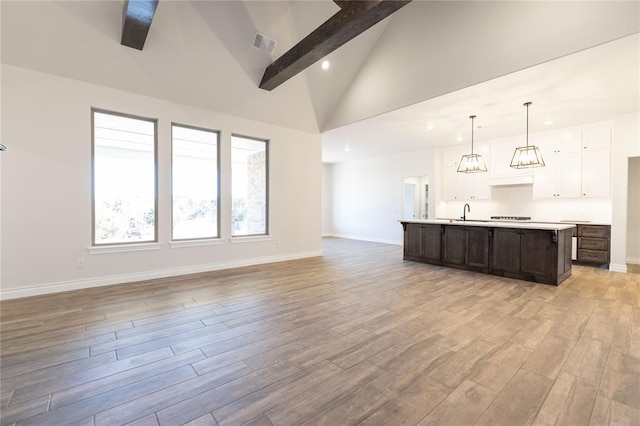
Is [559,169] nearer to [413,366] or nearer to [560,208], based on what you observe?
[560,208]

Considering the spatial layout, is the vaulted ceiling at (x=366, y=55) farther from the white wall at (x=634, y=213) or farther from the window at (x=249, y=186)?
the white wall at (x=634, y=213)

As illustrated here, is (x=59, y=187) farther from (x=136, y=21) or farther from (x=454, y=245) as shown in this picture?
(x=454, y=245)

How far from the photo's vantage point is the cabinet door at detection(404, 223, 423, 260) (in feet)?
19.9

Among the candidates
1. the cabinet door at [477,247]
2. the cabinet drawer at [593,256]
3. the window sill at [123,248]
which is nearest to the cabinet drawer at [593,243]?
the cabinet drawer at [593,256]

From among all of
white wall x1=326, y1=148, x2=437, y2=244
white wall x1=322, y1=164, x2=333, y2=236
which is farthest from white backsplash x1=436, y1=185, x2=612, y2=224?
white wall x1=322, y1=164, x2=333, y2=236

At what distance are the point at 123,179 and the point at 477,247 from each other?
248 inches

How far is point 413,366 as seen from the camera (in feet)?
6.93

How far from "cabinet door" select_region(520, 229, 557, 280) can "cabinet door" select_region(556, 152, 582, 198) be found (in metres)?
2.63

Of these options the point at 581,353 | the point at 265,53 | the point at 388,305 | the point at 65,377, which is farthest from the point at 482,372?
the point at 265,53

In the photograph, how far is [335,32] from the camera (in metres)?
3.49

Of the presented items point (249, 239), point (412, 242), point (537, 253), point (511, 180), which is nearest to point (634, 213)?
point (511, 180)

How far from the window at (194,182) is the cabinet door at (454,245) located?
182 inches

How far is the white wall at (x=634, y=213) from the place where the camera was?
595cm

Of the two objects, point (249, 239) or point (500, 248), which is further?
point (249, 239)
